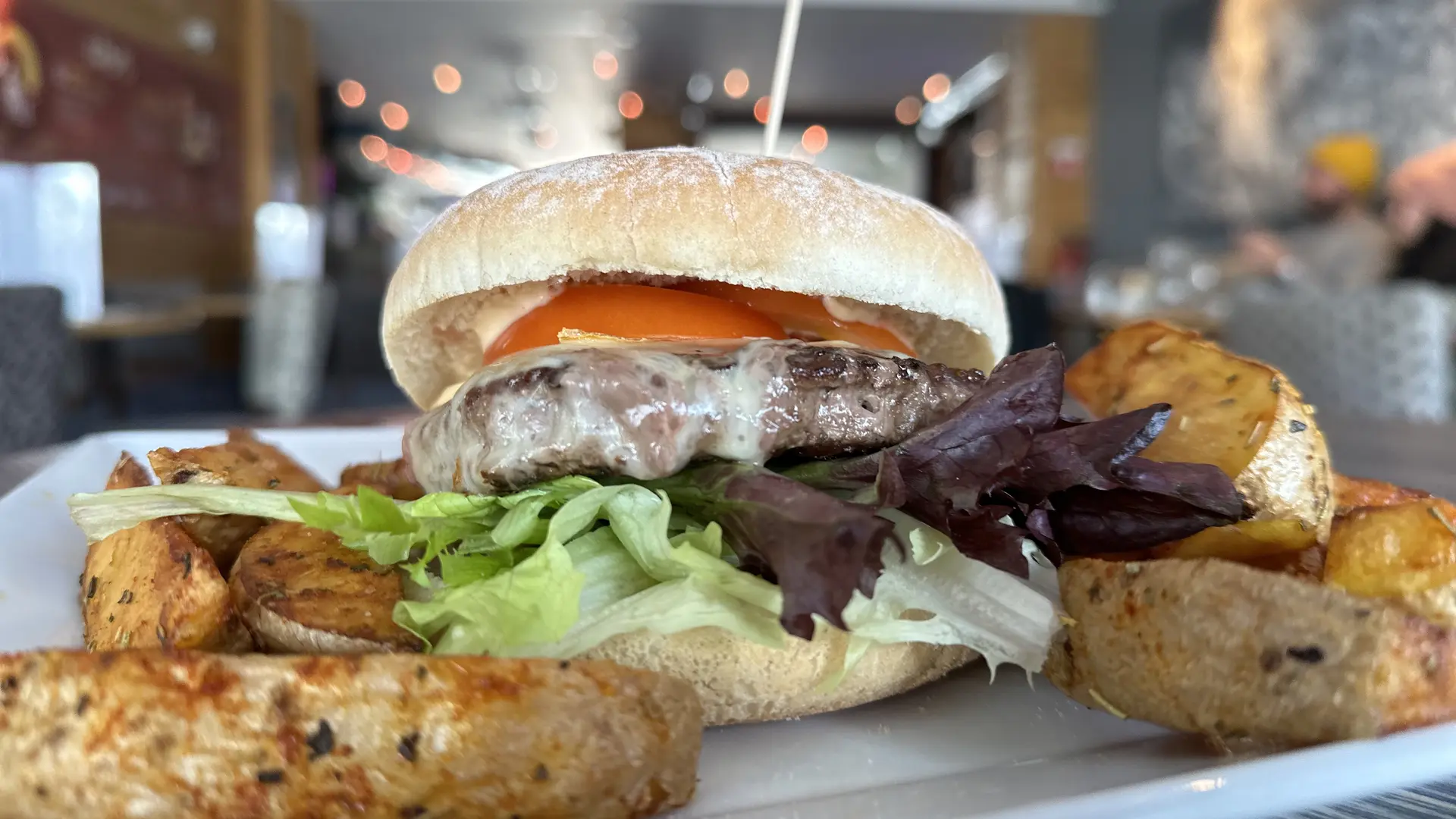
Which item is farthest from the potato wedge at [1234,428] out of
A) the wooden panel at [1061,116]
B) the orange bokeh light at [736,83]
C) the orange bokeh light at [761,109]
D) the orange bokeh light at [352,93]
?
the orange bokeh light at [352,93]

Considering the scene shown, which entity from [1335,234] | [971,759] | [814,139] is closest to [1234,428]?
[971,759]

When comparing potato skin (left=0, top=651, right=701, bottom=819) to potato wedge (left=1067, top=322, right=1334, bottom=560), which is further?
potato wedge (left=1067, top=322, right=1334, bottom=560)

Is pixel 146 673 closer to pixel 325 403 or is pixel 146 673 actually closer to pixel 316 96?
pixel 325 403

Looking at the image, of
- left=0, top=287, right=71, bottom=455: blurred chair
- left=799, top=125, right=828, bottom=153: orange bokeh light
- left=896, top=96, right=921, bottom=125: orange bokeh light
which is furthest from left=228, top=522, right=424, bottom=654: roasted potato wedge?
left=799, top=125, right=828, bottom=153: orange bokeh light

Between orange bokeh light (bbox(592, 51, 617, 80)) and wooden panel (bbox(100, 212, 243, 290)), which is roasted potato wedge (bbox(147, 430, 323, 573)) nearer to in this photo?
wooden panel (bbox(100, 212, 243, 290))

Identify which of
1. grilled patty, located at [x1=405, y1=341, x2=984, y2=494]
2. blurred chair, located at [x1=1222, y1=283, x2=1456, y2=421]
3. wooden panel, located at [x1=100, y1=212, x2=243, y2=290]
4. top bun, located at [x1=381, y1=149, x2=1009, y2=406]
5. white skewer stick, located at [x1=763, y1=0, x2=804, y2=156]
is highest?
white skewer stick, located at [x1=763, y1=0, x2=804, y2=156]

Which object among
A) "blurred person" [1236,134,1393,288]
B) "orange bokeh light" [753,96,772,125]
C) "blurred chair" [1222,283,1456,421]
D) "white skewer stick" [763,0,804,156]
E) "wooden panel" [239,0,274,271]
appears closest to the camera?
"white skewer stick" [763,0,804,156]

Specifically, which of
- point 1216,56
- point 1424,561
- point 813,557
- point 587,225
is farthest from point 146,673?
point 1216,56

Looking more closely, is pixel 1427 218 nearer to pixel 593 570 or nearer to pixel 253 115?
pixel 593 570
